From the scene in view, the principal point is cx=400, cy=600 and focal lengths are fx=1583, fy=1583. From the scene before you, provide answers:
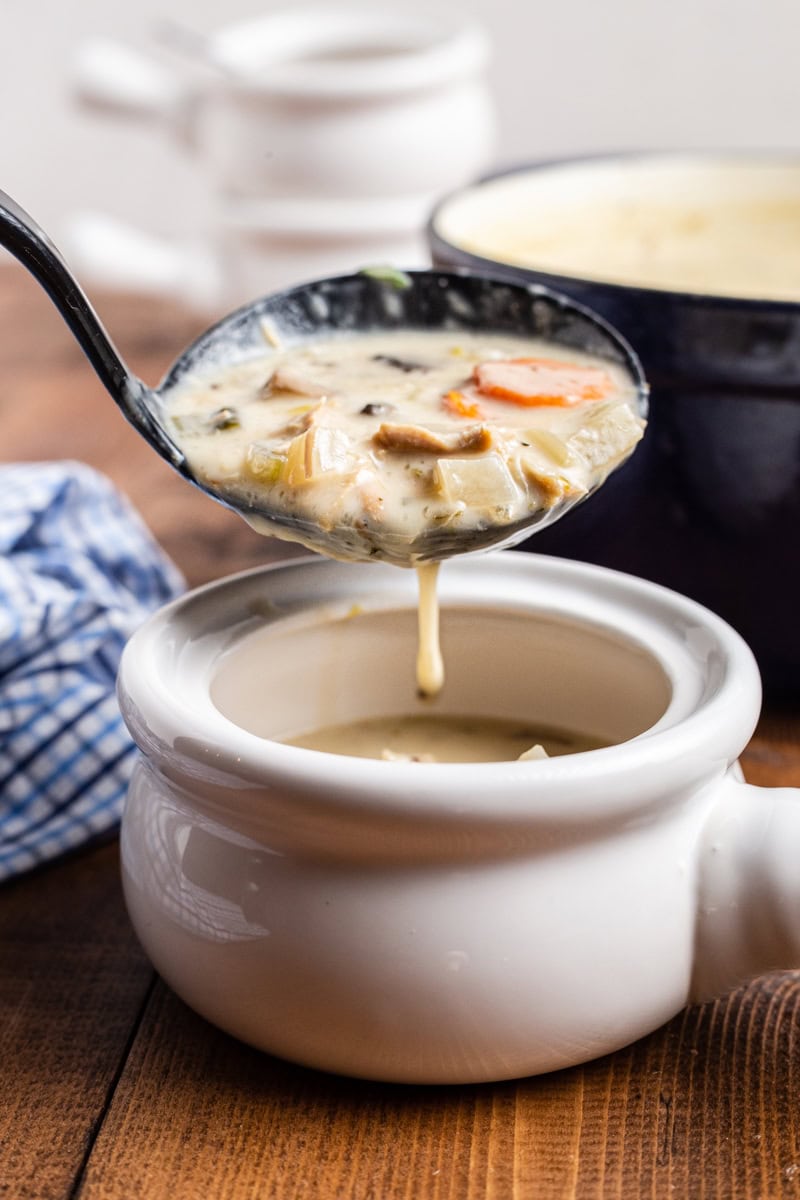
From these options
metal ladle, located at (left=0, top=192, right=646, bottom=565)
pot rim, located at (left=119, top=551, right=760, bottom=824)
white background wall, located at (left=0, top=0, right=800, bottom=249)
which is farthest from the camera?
white background wall, located at (left=0, top=0, right=800, bottom=249)

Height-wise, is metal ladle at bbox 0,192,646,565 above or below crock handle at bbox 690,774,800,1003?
above

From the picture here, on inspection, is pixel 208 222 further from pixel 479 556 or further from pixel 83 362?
pixel 479 556

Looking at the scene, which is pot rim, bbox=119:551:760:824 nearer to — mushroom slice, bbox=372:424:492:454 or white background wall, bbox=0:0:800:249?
mushroom slice, bbox=372:424:492:454

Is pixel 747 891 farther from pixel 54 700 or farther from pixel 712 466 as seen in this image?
pixel 54 700

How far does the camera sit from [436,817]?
2.65ft

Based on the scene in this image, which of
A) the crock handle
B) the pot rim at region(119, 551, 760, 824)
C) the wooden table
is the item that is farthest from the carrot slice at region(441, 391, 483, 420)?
the wooden table

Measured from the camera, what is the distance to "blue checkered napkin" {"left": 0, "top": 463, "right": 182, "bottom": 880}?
1.15m

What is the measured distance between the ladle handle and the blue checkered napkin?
0.26 metres

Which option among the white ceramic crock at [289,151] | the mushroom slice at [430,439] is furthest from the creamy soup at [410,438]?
the white ceramic crock at [289,151]

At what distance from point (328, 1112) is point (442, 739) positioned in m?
0.31

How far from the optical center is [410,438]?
943mm

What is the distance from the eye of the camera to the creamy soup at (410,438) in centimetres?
92

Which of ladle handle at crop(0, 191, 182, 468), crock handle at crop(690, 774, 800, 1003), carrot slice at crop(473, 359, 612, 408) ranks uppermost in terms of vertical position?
ladle handle at crop(0, 191, 182, 468)

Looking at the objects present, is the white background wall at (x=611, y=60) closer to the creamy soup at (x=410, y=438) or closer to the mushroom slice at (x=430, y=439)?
the creamy soup at (x=410, y=438)
